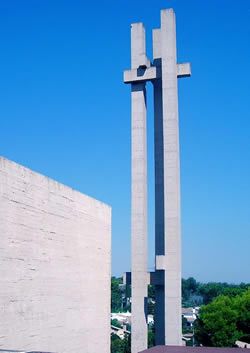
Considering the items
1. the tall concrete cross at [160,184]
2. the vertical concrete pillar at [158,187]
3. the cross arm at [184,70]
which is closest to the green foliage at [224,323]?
the vertical concrete pillar at [158,187]

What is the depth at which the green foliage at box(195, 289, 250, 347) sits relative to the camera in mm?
32250

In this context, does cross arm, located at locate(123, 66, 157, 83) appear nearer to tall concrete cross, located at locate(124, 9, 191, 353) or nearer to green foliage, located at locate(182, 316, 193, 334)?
tall concrete cross, located at locate(124, 9, 191, 353)

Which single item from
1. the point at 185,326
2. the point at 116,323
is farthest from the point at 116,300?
the point at 116,323

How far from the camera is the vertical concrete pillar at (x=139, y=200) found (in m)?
18.3

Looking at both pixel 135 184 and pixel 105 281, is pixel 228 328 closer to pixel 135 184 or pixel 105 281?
pixel 105 281

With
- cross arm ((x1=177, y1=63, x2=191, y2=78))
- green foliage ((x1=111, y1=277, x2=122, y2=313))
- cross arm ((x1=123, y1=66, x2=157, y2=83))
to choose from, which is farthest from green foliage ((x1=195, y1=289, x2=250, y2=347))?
green foliage ((x1=111, y1=277, x2=122, y2=313))

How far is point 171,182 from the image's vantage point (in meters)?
18.4

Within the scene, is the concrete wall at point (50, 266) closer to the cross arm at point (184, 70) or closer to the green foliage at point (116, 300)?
the cross arm at point (184, 70)

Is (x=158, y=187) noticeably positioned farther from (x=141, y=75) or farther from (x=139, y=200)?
(x=141, y=75)

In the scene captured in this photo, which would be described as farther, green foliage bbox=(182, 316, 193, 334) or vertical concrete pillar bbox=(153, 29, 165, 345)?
green foliage bbox=(182, 316, 193, 334)

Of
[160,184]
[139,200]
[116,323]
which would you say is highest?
[160,184]

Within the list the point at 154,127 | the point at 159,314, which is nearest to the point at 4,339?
the point at 159,314

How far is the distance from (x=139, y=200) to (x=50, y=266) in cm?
488

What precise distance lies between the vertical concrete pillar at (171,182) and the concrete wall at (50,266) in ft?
10.8
